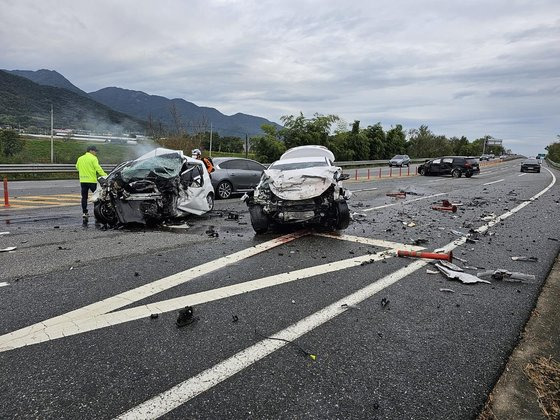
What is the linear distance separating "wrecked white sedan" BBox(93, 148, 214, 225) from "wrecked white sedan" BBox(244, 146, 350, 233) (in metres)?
2.07

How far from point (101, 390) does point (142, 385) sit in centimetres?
27

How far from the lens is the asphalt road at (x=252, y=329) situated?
2539 millimetres

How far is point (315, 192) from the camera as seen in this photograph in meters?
7.38

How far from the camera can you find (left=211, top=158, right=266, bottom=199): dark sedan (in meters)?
13.9

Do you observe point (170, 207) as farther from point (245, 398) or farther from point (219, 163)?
point (245, 398)

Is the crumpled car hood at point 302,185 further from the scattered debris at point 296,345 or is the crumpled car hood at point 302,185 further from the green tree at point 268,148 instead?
the green tree at point 268,148

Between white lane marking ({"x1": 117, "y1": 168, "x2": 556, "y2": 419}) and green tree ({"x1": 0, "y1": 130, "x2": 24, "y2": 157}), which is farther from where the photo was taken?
green tree ({"x1": 0, "y1": 130, "x2": 24, "y2": 157})

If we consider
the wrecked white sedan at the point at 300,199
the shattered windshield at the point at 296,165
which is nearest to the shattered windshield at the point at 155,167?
the wrecked white sedan at the point at 300,199

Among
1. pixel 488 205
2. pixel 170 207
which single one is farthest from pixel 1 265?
pixel 488 205

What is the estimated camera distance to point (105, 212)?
864 centimetres

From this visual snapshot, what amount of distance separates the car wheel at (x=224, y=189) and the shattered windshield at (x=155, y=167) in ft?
13.7

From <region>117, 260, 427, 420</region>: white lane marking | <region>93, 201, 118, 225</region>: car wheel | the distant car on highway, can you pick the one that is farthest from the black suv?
<region>117, 260, 427, 420</region>: white lane marking

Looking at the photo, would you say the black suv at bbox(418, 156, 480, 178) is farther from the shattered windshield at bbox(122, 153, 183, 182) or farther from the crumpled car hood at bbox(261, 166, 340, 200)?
the shattered windshield at bbox(122, 153, 183, 182)

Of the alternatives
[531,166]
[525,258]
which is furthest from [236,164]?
[531,166]
